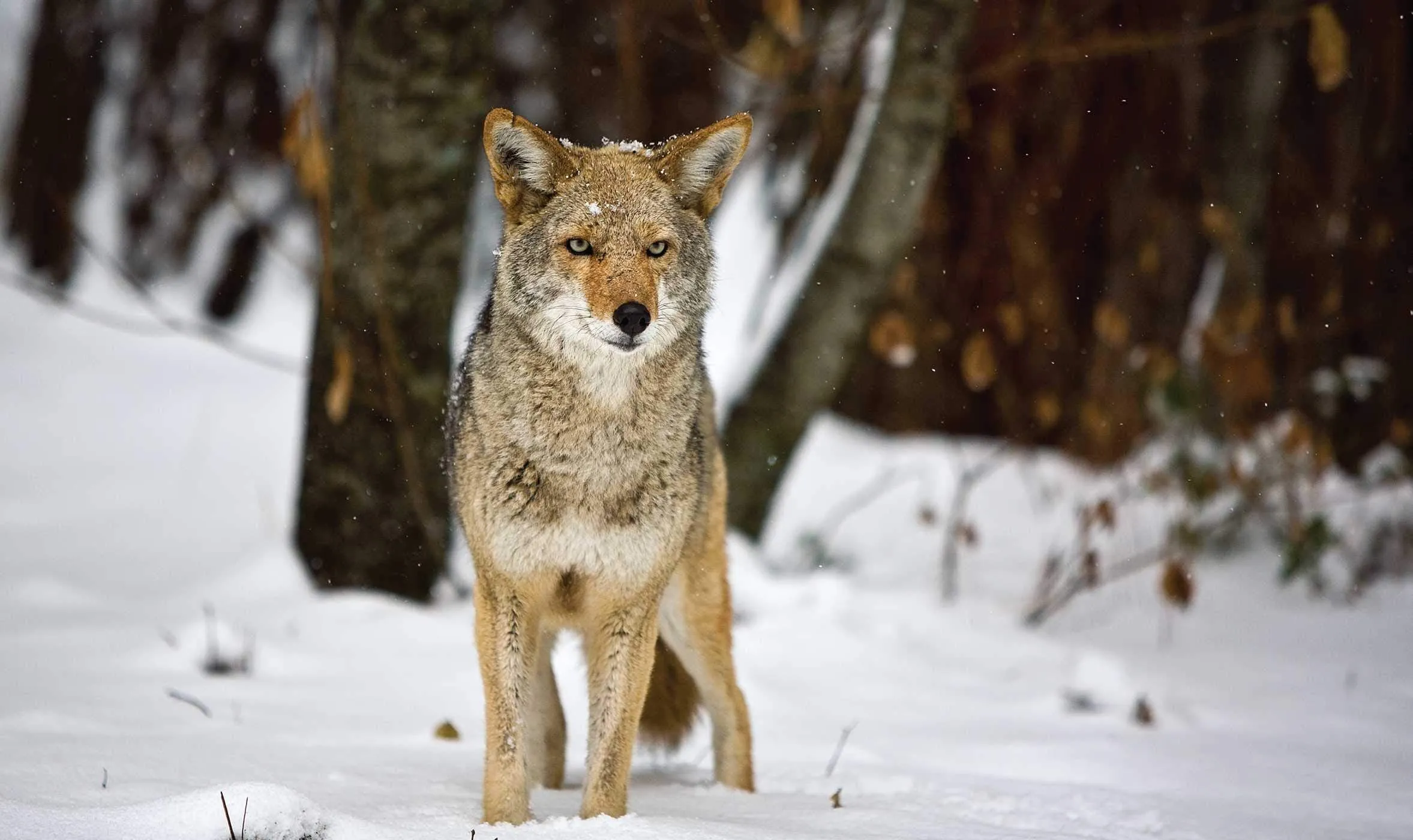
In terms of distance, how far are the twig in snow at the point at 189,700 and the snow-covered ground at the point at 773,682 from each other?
33 millimetres

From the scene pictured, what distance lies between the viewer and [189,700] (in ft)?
12.9

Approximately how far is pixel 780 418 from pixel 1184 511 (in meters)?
2.40

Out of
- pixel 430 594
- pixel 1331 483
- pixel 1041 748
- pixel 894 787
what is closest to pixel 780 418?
pixel 430 594

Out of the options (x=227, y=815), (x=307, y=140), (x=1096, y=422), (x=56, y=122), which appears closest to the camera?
(x=227, y=815)

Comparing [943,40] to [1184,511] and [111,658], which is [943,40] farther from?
[111,658]

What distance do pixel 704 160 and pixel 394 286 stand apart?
2.51 m

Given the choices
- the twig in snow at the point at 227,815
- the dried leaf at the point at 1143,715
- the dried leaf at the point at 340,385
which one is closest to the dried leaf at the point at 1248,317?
the dried leaf at the point at 1143,715

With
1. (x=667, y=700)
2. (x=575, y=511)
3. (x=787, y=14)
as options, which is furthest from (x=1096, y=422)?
(x=575, y=511)

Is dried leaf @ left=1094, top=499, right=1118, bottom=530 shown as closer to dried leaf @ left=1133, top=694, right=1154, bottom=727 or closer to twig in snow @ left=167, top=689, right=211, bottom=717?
dried leaf @ left=1133, top=694, right=1154, bottom=727

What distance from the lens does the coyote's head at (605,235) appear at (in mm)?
3135

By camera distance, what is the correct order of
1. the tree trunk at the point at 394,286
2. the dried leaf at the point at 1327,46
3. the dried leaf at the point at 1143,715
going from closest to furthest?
1. the dried leaf at the point at 1327,46
2. the dried leaf at the point at 1143,715
3. the tree trunk at the point at 394,286

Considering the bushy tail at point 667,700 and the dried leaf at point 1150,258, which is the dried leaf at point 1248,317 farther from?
the bushy tail at point 667,700

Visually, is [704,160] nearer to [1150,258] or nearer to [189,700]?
[189,700]

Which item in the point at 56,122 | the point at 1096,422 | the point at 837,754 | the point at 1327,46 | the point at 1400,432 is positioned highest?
the point at 56,122
